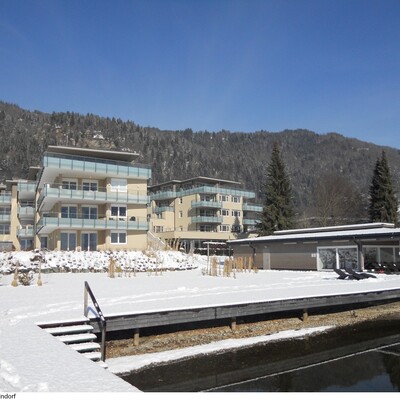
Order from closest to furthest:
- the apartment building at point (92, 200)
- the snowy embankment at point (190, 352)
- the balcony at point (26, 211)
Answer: the snowy embankment at point (190, 352)
the apartment building at point (92, 200)
the balcony at point (26, 211)

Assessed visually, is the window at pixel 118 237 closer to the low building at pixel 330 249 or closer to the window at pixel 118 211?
the window at pixel 118 211

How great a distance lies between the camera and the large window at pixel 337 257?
3306cm

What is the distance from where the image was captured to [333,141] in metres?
162

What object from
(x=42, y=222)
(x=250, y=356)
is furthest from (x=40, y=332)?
(x=42, y=222)

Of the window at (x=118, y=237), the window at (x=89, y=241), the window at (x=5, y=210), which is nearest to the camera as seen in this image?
the window at (x=89, y=241)

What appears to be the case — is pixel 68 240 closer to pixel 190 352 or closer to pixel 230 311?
pixel 230 311

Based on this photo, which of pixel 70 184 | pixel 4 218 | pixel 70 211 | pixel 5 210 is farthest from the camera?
pixel 5 210

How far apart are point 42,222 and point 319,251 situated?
76.1ft

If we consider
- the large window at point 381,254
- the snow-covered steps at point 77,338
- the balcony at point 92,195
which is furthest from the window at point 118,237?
the snow-covered steps at point 77,338

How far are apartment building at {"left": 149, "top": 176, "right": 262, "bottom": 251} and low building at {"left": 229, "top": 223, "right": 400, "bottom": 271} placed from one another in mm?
25348

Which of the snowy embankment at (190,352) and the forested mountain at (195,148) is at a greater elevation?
the forested mountain at (195,148)

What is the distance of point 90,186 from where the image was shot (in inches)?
1702

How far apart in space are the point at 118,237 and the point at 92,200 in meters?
4.36

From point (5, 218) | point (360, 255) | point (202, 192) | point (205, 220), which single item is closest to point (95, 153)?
point (5, 218)
